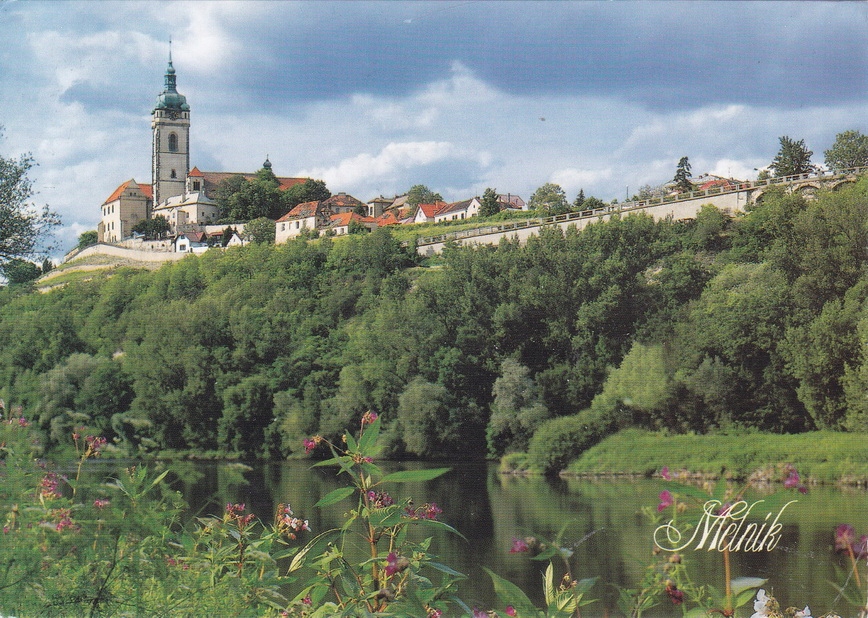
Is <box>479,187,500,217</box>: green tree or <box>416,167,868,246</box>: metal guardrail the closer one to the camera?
<box>416,167,868,246</box>: metal guardrail

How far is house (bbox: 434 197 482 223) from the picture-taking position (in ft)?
40.7

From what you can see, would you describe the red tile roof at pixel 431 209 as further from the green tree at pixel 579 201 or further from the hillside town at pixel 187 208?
the green tree at pixel 579 201

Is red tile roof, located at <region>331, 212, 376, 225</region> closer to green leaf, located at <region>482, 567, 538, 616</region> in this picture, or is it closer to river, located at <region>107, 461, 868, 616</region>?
river, located at <region>107, 461, 868, 616</region>

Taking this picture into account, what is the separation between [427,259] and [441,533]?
17.1 feet

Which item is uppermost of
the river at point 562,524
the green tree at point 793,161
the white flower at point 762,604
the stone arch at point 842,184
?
the green tree at point 793,161

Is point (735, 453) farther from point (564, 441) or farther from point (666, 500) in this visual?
point (666, 500)

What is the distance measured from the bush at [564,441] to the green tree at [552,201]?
17.6 feet

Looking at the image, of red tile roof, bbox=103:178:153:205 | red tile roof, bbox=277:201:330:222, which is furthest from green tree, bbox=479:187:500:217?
red tile roof, bbox=103:178:153:205

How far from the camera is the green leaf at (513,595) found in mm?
1047

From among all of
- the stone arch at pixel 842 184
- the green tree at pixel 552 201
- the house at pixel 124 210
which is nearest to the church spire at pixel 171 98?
the house at pixel 124 210

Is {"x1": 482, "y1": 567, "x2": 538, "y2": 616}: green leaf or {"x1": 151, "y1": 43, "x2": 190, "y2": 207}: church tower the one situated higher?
{"x1": 151, "y1": 43, "x2": 190, "y2": 207}: church tower

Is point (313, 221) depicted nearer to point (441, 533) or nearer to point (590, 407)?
point (590, 407)

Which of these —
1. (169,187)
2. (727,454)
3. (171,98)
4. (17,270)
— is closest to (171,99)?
(171,98)

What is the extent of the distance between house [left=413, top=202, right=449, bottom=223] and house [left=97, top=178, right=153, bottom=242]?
166 inches
